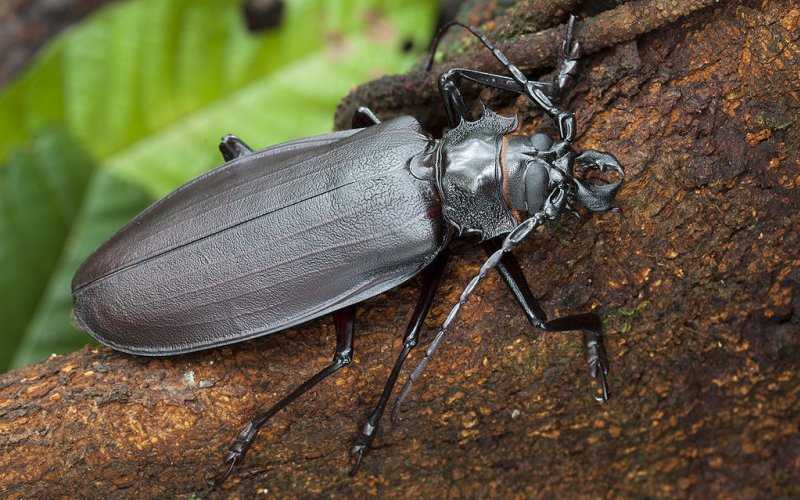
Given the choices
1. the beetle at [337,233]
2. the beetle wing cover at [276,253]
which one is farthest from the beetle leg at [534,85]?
the beetle wing cover at [276,253]

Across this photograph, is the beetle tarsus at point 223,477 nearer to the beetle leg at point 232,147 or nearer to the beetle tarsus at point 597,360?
the beetle tarsus at point 597,360

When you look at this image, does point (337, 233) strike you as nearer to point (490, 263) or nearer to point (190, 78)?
point (490, 263)

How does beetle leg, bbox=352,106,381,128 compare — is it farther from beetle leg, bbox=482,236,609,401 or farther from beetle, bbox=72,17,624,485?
beetle leg, bbox=482,236,609,401

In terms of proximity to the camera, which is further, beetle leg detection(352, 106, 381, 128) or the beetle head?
beetle leg detection(352, 106, 381, 128)

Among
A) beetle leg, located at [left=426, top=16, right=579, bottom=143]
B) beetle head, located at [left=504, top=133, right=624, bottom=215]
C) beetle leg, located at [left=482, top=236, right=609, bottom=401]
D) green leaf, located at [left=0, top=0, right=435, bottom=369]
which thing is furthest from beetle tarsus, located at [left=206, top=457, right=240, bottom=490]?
green leaf, located at [left=0, top=0, right=435, bottom=369]

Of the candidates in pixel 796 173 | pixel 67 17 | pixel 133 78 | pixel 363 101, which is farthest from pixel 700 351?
pixel 67 17

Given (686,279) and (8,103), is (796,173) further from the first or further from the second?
(8,103)
